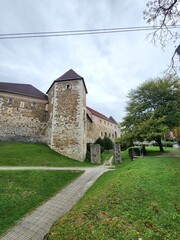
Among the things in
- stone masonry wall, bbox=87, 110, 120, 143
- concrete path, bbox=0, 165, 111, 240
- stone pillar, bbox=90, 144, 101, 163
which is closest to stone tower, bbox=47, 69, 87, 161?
stone pillar, bbox=90, 144, 101, 163

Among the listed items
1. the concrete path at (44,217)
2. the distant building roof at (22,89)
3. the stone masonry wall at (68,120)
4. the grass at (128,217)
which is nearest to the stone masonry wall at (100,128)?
the stone masonry wall at (68,120)

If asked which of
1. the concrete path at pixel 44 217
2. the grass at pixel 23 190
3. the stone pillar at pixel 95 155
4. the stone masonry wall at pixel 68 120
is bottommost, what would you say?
the concrete path at pixel 44 217

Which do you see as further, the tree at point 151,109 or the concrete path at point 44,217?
the tree at point 151,109

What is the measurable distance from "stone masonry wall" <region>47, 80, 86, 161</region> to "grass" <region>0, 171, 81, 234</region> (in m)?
7.29

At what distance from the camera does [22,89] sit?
72.3ft

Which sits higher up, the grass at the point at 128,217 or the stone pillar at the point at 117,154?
the stone pillar at the point at 117,154

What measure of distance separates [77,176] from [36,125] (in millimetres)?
13412

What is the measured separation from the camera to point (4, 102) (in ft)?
64.1

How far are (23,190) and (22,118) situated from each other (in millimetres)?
15681

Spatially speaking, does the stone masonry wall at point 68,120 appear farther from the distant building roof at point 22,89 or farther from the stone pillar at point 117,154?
the distant building roof at point 22,89

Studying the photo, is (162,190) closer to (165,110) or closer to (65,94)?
(165,110)

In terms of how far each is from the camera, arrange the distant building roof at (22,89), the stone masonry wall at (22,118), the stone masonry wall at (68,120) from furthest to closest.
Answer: the distant building roof at (22,89) → the stone masonry wall at (22,118) → the stone masonry wall at (68,120)

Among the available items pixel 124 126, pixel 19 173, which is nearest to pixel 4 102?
pixel 19 173

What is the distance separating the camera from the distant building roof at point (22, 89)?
20.3 meters
